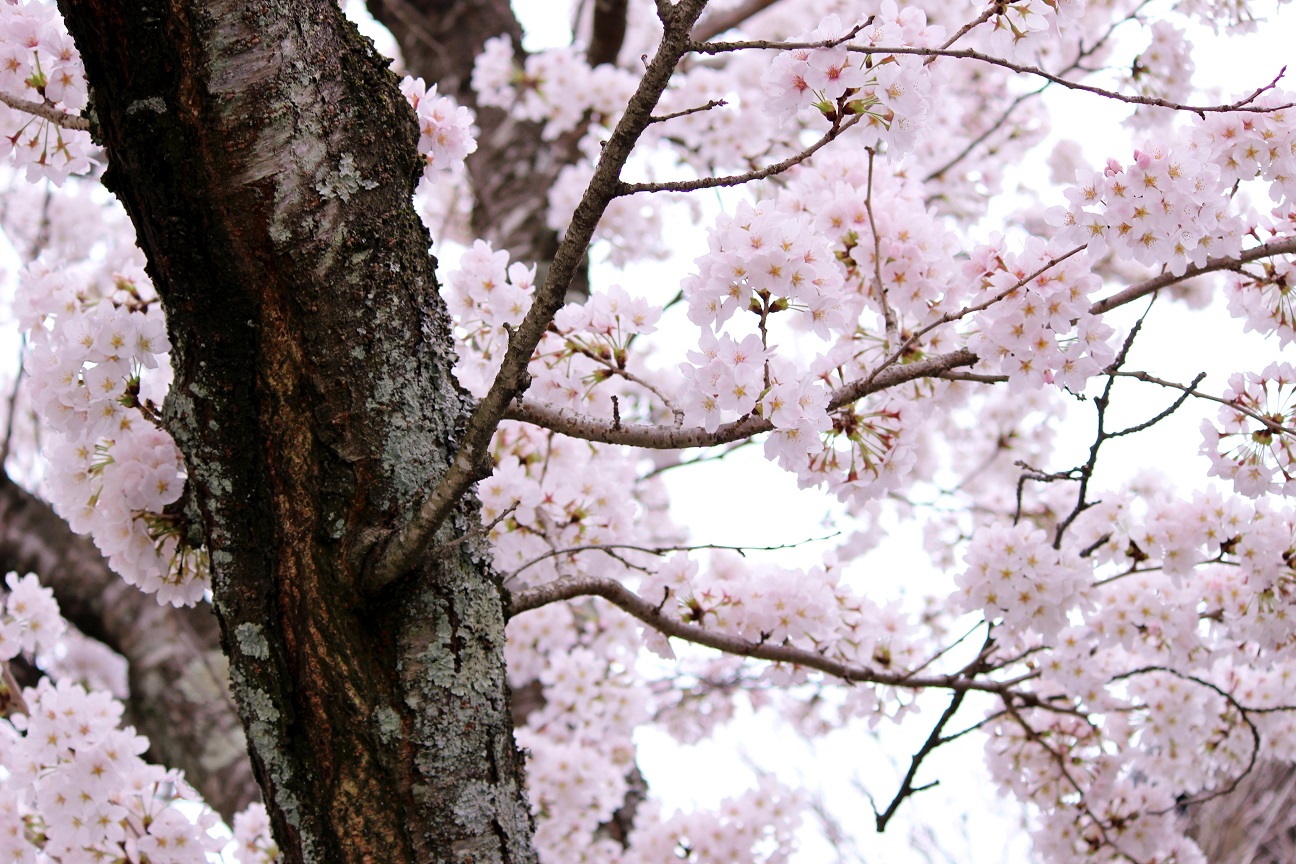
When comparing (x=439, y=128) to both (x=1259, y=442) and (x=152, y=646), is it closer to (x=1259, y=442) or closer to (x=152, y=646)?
(x=1259, y=442)

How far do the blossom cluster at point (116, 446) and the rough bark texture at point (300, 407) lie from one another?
0.23 meters

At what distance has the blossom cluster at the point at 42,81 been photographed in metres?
1.49

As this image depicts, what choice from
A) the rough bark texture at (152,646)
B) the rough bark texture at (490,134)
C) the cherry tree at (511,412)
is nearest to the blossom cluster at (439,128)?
the cherry tree at (511,412)

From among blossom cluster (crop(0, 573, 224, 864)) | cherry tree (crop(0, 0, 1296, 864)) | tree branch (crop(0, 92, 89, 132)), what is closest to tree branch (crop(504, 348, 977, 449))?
cherry tree (crop(0, 0, 1296, 864))

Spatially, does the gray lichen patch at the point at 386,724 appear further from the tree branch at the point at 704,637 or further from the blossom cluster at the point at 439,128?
the blossom cluster at the point at 439,128

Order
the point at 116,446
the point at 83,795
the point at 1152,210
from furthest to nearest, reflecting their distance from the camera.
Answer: the point at 83,795 → the point at 116,446 → the point at 1152,210


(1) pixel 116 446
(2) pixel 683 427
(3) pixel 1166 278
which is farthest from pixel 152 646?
(3) pixel 1166 278

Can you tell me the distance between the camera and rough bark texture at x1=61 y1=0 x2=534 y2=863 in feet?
3.82

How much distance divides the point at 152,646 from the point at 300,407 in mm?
2596

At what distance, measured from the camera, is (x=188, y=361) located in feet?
4.01

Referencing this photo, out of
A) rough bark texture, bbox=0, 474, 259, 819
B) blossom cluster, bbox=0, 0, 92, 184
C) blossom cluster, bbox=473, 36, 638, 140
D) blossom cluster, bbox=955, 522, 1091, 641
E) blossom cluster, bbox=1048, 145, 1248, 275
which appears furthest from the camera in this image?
blossom cluster, bbox=473, 36, 638, 140

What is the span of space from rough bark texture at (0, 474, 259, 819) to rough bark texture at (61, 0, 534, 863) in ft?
6.86

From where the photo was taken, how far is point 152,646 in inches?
130

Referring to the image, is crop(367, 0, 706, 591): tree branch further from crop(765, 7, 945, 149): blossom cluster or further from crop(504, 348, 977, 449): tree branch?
crop(765, 7, 945, 149): blossom cluster
